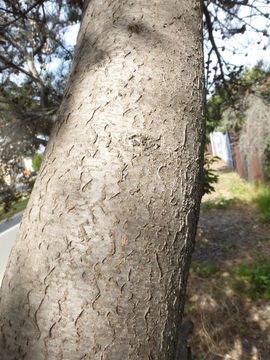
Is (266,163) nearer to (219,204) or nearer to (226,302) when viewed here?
(219,204)

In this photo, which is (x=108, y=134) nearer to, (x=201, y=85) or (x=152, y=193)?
(x=152, y=193)

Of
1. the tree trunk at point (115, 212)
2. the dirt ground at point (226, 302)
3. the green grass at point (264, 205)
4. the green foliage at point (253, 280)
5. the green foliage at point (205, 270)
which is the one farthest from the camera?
the green grass at point (264, 205)

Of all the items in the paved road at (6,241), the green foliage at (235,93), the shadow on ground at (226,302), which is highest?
the green foliage at (235,93)

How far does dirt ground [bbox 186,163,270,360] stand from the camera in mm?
3076

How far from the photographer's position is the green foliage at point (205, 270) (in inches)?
179

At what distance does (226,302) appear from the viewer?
372 centimetres

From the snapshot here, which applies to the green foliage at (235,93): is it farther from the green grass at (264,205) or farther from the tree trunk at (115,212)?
the tree trunk at (115,212)

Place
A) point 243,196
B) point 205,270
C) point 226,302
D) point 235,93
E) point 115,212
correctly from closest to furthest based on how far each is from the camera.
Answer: point 115,212 → point 226,302 → point 205,270 → point 235,93 → point 243,196

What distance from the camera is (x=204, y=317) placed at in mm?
→ 3514

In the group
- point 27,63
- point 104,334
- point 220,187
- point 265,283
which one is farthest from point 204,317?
point 220,187

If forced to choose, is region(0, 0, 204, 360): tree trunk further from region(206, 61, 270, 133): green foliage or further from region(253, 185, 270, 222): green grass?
region(253, 185, 270, 222): green grass

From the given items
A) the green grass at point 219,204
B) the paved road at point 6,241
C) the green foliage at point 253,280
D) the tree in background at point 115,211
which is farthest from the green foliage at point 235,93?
the paved road at point 6,241

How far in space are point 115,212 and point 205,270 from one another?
437cm

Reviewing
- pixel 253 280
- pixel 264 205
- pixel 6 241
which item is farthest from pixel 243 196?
pixel 6 241
